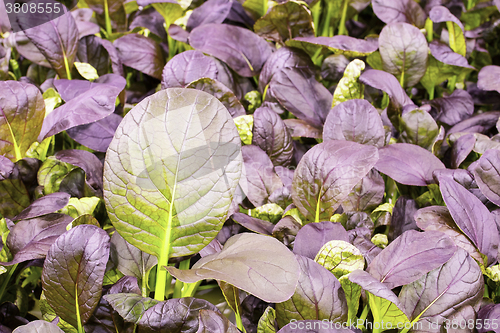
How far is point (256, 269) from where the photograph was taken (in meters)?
0.42

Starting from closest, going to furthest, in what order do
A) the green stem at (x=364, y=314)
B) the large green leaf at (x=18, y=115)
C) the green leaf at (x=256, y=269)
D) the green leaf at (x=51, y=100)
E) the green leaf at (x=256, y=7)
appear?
1. the green leaf at (x=256, y=269)
2. the green stem at (x=364, y=314)
3. the large green leaf at (x=18, y=115)
4. the green leaf at (x=51, y=100)
5. the green leaf at (x=256, y=7)

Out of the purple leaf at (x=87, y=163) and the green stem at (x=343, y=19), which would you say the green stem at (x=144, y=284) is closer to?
the purple leaf at (x=87, y=163)

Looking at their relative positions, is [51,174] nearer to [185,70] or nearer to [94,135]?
[94,135]

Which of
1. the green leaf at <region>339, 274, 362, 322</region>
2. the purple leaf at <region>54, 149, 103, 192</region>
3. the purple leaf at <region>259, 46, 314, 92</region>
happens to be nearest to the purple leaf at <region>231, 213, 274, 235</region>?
the green leaf at <region>339, 274, 362, 322</region>

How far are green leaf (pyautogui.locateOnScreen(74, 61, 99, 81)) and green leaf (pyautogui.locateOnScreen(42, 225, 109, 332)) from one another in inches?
15.9

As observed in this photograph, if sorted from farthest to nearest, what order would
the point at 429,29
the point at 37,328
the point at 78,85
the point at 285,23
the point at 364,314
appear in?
the point at 429,29
the point at 285,23
the point at 78,85
the point at 364,314
the point at 37,328

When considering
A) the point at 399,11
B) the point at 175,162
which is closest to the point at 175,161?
the point at 175,162

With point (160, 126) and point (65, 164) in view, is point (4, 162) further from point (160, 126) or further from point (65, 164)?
point (160, 126)

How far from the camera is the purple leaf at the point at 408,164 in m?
0.63

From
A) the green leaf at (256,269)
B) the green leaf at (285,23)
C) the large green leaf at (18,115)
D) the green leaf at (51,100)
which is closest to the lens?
the green leaf at (256,269)

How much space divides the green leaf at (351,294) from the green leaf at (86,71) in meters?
0.58

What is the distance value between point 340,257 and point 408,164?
23 centimetres

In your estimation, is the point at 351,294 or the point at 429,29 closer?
the point at 351,294

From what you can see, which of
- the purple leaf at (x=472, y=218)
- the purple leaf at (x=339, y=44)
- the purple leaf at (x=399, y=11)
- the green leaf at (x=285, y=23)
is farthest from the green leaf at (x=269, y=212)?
the purple leaf at (x=399, y=11)
